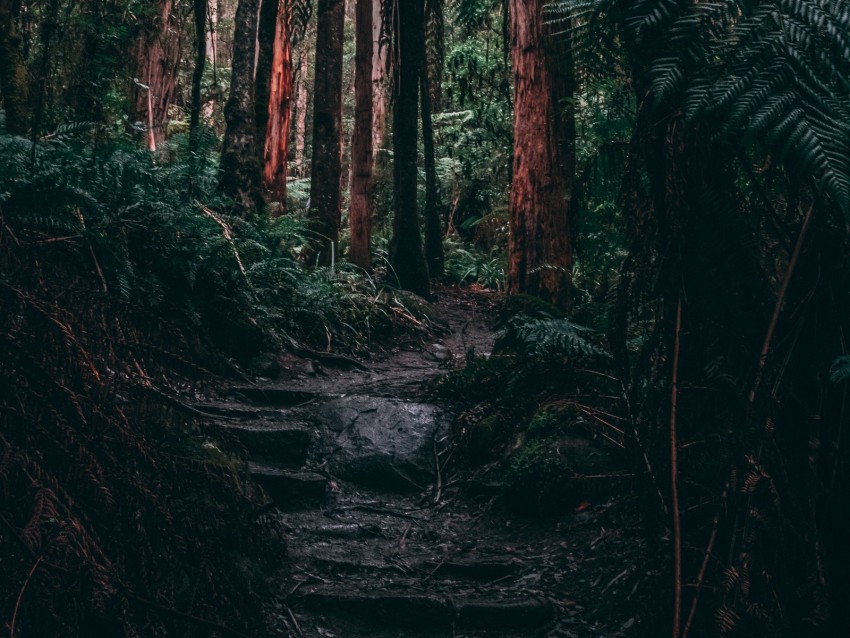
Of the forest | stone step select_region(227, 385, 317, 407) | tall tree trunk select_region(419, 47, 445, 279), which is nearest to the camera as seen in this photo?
the forest

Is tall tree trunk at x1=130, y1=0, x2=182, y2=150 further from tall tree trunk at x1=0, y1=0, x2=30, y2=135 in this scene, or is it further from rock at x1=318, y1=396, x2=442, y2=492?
rock at x1=318, y1=396, x2=442, y2=492

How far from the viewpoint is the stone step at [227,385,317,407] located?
624 centimetres

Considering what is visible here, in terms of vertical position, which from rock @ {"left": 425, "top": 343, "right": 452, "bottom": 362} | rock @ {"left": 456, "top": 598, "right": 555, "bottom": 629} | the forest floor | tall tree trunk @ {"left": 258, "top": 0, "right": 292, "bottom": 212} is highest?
tall tree trunk @ {"left": 258, "top": 0, "right": 292, "bottom": 212}

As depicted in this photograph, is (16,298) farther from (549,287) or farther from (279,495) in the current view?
(549,287)

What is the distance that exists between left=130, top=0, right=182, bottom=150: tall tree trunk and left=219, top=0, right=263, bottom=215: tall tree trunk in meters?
5.17

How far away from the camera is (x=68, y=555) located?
182cm

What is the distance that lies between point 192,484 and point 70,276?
90cm

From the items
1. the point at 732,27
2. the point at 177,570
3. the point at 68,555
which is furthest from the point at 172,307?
the point at 732,27

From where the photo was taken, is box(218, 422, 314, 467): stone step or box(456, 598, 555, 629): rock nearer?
box(456, 598, 555, 629): rock

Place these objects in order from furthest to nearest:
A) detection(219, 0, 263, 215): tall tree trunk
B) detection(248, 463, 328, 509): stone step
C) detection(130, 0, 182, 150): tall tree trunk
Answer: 1. detection(130, 0, 182, 150): tall tree trunk
2. detection(219, 0, 263, 215): tall tree trunk
3. detection(248, 463, 328, 509): stone step

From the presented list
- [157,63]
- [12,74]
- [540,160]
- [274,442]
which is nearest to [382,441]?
[274,442]

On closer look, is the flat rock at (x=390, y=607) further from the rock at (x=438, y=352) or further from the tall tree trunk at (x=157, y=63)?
the tall tree trunk at (x=157, y=63)

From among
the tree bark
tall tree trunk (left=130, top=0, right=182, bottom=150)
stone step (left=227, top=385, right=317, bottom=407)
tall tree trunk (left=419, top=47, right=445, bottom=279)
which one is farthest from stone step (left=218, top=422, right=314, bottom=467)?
tall tree trunk (left=130, top=0, right=182, bottom=150)

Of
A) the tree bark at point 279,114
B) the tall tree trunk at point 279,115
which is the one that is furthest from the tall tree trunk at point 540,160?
the tall tree trunk at point 279,115
